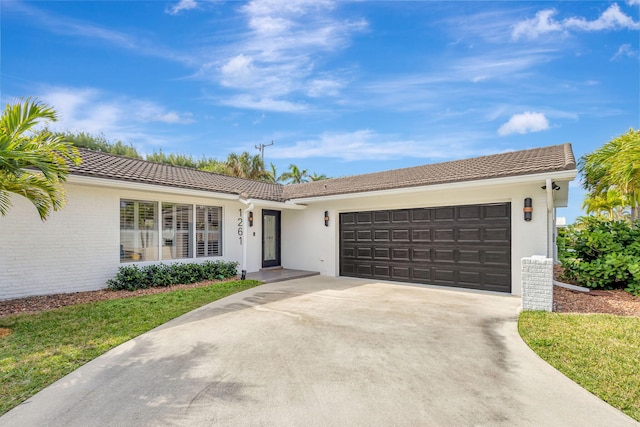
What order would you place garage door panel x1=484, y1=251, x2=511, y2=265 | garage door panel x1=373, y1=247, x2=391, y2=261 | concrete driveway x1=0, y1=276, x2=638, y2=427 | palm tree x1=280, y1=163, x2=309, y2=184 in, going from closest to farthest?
concrete driveway x1=0, y1=276, x2=638, y2=427 → garage door panel x1=484, y1=251, x2=511, y2=265 → garage door panel x1=373, y1=247, x2=391, y2=261 → palm tree x1=280, y1=163, x2=309, y2=184

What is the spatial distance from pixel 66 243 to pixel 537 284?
11.1 meters

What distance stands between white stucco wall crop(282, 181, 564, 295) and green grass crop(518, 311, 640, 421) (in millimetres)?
2490

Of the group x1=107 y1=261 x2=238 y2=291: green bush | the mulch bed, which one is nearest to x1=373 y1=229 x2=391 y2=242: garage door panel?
the mulch bed

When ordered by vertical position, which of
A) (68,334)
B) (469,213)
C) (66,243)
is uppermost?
(469,213)

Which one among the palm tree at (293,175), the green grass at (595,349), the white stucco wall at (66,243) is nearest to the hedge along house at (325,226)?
the white stucco wall at (66,243)

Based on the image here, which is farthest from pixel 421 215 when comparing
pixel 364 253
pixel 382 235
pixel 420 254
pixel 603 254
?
pixel 603 254

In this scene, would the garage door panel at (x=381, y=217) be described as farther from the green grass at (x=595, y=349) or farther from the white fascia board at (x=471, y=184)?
the green grass at (x=595, y=349)

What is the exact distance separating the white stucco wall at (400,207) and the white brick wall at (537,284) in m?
1.95

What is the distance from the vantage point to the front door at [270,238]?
12.7m

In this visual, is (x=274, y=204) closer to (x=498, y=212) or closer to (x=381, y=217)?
(x=381, y=217)

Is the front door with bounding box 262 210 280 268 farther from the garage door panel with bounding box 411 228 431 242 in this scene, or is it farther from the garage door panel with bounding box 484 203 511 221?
the garage door panel with bounding box 484 203 511 221

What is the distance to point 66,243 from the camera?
800 centimetres

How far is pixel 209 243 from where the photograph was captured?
11.0 metres

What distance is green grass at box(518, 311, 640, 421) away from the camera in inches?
128
